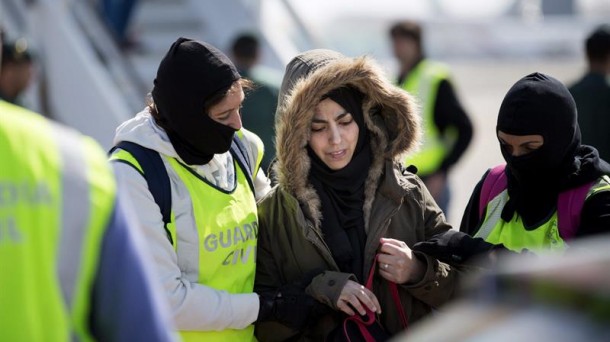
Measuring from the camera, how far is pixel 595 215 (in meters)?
3.48

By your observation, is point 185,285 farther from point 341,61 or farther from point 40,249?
point 40,249

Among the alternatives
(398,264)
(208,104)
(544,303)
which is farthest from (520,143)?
(544,303)

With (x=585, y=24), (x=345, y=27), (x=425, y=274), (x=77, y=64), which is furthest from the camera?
(x=345, y=27)

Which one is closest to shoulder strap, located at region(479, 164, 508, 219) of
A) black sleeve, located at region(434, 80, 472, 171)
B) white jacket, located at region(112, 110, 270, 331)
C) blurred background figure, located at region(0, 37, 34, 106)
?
white jacket, located at region(112, 110, 270, 331)

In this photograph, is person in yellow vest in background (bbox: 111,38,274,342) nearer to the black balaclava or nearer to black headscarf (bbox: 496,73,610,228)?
the black balaclava

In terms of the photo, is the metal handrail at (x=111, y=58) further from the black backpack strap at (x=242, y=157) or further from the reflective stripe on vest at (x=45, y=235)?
the reflective stripe on vest at (x=45, y=235)

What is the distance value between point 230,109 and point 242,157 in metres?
0.22

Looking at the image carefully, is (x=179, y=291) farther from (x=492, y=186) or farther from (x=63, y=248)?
(x=63, y=248)

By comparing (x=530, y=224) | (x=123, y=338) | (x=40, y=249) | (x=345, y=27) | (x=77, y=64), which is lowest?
(x=345, y=27)

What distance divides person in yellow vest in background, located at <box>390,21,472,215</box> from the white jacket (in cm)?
386

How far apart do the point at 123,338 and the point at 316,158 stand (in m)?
2.02

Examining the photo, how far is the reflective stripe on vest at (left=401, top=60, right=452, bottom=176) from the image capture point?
7.38 m

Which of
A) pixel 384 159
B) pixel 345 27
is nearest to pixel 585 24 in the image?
pixel 345 27

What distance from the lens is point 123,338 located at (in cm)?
188
